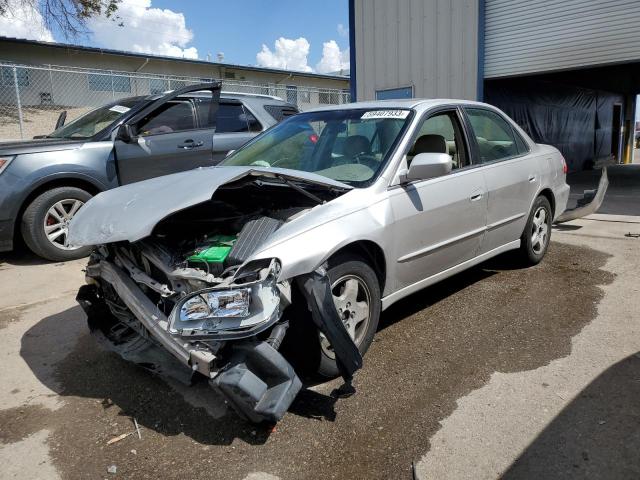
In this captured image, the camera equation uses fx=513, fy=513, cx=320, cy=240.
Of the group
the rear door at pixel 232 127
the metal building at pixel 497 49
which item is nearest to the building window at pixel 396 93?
the metal building at pixel 497 49

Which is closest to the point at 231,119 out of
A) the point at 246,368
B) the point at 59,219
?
the point at 59,219

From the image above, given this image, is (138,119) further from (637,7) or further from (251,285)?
(637,7)

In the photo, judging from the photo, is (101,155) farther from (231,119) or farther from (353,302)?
(353,302)

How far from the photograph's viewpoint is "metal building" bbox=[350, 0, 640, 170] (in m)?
10.2

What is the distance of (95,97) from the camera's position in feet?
68.5

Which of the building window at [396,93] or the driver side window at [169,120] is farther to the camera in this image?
the building window at [396,93]

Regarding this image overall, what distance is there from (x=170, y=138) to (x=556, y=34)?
8589mm

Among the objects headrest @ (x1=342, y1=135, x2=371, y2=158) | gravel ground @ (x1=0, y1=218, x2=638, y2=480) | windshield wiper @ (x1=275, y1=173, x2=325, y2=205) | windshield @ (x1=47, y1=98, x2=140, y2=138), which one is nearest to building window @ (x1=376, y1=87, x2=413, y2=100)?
windshield @ (x1=47, y1=98, x2=140, y2=138)

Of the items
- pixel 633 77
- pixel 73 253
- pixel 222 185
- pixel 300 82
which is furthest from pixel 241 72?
pixel 222 185

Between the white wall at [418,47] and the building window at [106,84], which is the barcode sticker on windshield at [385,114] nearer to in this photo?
the white wall at [418,47]

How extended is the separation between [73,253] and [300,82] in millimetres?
27054

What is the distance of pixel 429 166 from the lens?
3430mm

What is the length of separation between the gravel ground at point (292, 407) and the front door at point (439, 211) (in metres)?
0.54

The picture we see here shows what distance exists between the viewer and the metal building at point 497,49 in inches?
403
